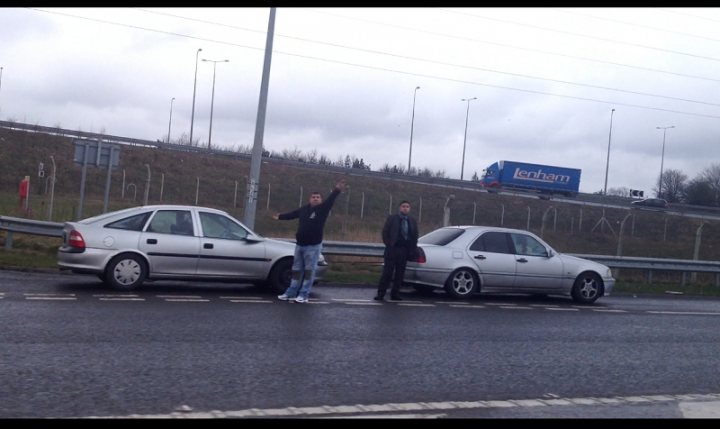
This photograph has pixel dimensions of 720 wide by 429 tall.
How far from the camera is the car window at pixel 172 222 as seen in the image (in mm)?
14938

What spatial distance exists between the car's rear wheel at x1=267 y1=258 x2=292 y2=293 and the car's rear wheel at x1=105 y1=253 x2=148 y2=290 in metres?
2.22

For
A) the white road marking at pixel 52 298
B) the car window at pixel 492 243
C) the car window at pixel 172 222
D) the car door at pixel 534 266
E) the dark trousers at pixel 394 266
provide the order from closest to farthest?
the white road marking at pixel 52 298 → the car window at pixel 172 222 → the dark trousers at pixel 394 266 → the car window at pixel 492 243 → the car door at pixel 534 266

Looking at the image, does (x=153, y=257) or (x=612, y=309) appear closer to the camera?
(x=153, y=257)

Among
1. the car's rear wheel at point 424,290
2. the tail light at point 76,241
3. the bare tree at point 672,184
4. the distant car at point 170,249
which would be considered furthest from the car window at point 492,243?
the bare tree at point 672,184

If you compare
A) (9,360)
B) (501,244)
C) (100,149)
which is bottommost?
(9,360)

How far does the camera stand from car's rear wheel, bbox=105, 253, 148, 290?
14.3 m

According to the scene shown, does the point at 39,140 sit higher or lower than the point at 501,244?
higher

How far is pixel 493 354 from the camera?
1060 centimetres

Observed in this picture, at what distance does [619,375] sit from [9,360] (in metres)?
6.28

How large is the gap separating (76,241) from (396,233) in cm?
529

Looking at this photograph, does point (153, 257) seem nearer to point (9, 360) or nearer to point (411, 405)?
point (9, 360)

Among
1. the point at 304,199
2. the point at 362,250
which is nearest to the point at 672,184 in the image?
the point at 304,199

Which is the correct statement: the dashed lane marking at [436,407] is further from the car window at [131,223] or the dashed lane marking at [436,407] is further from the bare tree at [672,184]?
the bare tree at [672,184]
